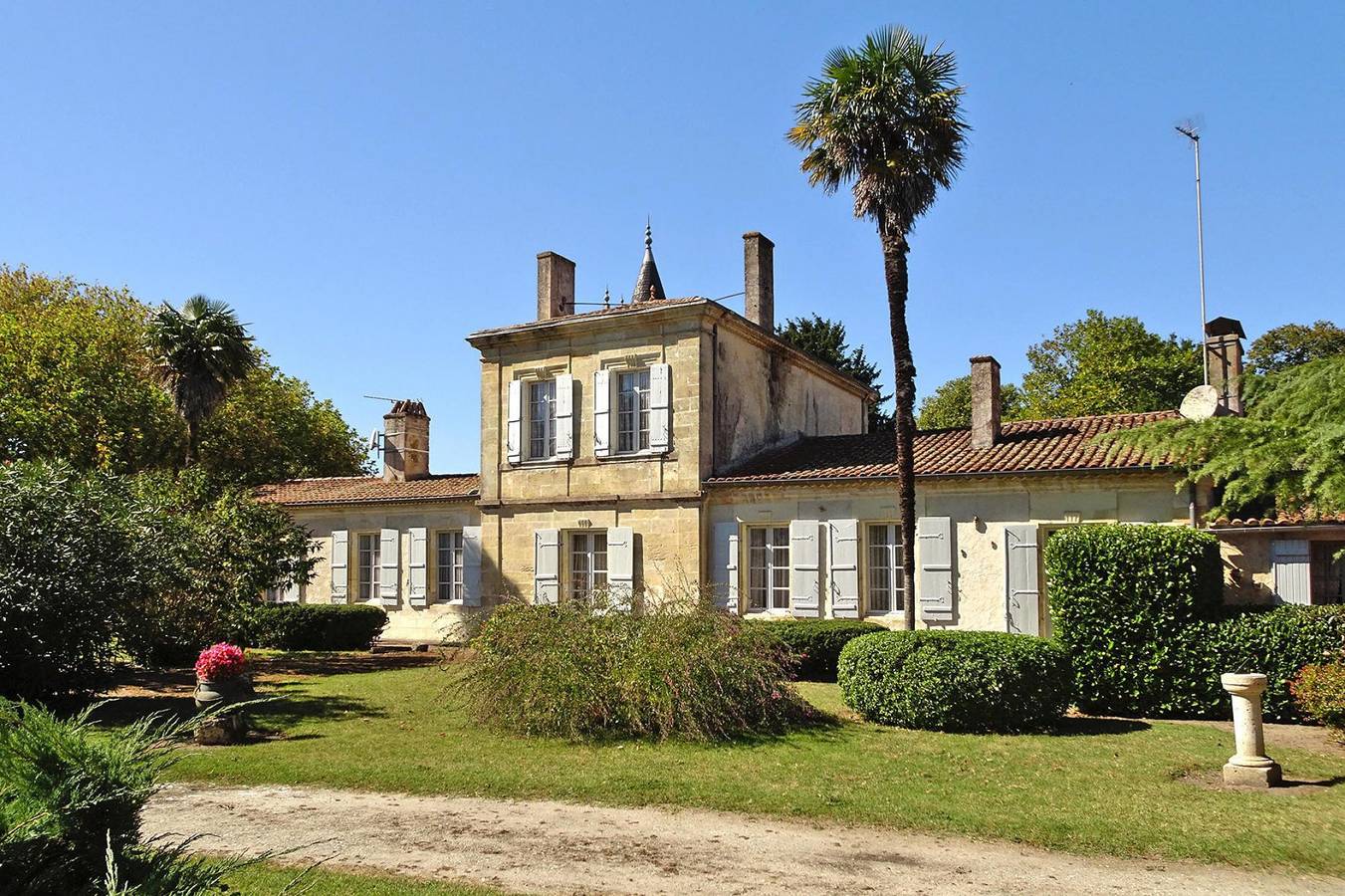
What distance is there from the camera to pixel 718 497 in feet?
60.3

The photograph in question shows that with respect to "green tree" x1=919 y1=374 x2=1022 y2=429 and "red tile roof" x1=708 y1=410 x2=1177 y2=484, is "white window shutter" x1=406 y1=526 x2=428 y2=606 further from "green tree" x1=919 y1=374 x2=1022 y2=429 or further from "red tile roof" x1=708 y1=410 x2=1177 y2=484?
"green tree" x1=919 y1=374 x2=1022 y2=429

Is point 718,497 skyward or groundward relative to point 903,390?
groundward

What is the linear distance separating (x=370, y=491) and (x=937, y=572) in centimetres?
1339

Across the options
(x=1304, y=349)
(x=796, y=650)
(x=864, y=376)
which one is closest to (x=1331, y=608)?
(x=796, y=650)

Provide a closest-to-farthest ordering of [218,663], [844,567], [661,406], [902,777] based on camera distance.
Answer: [902,777] < [218,663] < [844,567] < [661,406]

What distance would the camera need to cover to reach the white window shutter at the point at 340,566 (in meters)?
22.9

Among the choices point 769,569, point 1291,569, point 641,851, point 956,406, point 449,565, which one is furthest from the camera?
point 956,406

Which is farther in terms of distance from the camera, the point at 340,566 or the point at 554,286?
the point at 340,566

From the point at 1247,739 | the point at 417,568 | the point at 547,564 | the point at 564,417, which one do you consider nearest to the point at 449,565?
the point at 417,568

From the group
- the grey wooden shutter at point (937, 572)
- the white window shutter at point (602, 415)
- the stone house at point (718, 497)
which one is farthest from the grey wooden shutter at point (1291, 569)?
the white window shutter at point (602, 415)

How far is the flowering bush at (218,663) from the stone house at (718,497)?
6.18 meters

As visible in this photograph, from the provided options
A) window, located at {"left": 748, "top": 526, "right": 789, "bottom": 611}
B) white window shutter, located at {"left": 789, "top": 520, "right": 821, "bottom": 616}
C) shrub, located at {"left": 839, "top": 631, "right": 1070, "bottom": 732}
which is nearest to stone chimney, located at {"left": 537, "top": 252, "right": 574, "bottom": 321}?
window, located at {"left": 748, "top": 526, "right": 789, "bottom": 611}

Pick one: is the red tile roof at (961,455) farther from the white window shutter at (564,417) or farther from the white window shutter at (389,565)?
the white window shutter at (389,565)

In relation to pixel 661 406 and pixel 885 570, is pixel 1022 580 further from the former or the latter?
pixel 661 406
